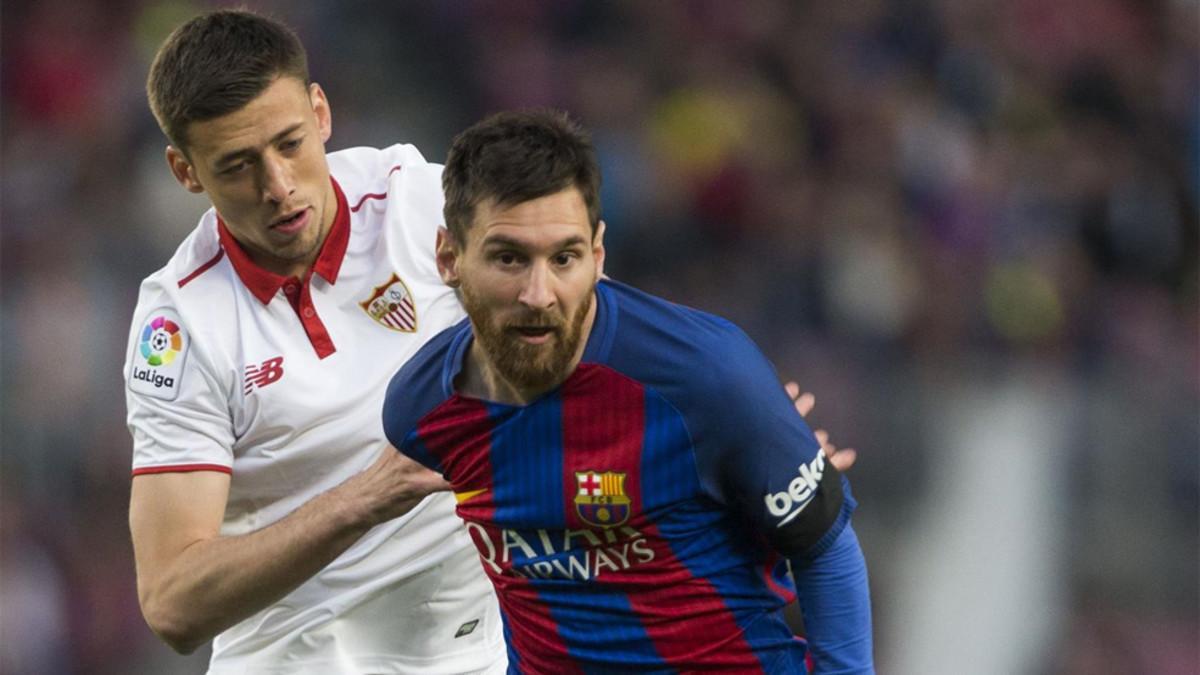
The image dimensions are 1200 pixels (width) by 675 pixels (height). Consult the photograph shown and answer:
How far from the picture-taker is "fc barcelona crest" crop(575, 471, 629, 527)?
131 inches

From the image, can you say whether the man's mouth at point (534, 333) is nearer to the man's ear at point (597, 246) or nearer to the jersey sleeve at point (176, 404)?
the man's ear at point (597, 246)

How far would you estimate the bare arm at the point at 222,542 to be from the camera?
3.55m

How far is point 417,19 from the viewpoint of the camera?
10.4 m

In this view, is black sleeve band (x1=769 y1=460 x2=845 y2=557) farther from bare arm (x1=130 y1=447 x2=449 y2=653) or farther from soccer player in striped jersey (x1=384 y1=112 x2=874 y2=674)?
bare arm (x1=130 y1=447 x2=449 y2=653)

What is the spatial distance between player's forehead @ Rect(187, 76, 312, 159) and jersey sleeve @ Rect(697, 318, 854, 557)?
1205mm

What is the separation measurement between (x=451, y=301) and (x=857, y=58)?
586 centimetres

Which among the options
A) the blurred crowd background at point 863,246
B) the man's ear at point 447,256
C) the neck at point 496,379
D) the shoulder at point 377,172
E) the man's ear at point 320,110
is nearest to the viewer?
the neck at point 496,379

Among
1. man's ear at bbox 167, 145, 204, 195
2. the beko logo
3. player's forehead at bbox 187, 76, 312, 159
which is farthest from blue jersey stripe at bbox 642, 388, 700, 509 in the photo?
man's ear at bbox 167, 145, 204, 195

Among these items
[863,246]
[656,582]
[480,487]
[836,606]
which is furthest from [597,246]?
[863,246]

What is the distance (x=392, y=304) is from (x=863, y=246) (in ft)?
15.7

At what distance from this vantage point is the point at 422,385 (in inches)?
140

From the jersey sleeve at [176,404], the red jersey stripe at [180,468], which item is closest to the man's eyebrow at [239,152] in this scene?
the jersey sleeve at [176,404]

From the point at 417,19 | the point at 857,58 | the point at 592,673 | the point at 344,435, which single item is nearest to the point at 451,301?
the point at 344,435

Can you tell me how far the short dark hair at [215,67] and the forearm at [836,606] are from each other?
1.60 meters
